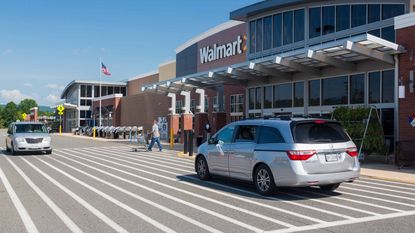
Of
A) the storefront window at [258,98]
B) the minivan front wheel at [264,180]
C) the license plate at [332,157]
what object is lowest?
the minivan front wheel at [264,180]

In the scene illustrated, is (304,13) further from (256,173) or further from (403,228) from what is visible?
(403,228)

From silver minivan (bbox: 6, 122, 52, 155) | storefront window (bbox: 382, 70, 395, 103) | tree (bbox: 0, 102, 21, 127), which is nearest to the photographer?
storefront window (bbox: 382, 70, 395, 103)

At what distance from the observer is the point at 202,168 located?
12.5 m

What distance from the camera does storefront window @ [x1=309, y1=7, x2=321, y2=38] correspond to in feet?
79.5

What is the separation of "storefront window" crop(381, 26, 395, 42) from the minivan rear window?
1220 cm

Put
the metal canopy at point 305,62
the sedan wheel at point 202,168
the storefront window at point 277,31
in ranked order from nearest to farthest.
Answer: the sedan wheel at point 202,168 < the metal canopy at point 305,62 < the storefront window at point 277,31

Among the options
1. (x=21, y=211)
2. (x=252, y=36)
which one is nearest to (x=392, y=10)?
(x=252, y=36)

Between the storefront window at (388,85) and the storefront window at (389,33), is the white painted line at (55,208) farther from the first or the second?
the storefront window at (389,33)

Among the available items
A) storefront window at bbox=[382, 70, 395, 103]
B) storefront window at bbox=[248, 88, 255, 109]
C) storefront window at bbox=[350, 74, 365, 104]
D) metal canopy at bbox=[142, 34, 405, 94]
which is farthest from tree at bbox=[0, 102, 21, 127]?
storefront window at bbox=[382, 70, 395, 103]

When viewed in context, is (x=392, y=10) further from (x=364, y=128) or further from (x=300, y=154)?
(x=300, y=154)

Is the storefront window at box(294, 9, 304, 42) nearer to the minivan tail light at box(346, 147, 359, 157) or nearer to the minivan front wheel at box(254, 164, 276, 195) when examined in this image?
the minivan tail light at box(346, 147, 359, 157)

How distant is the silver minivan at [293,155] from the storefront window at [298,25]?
15.2m

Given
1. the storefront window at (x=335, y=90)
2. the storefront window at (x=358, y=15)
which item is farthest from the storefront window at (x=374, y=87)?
the storefront window at (x=358, y=15)

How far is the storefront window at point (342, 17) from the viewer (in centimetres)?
2283
